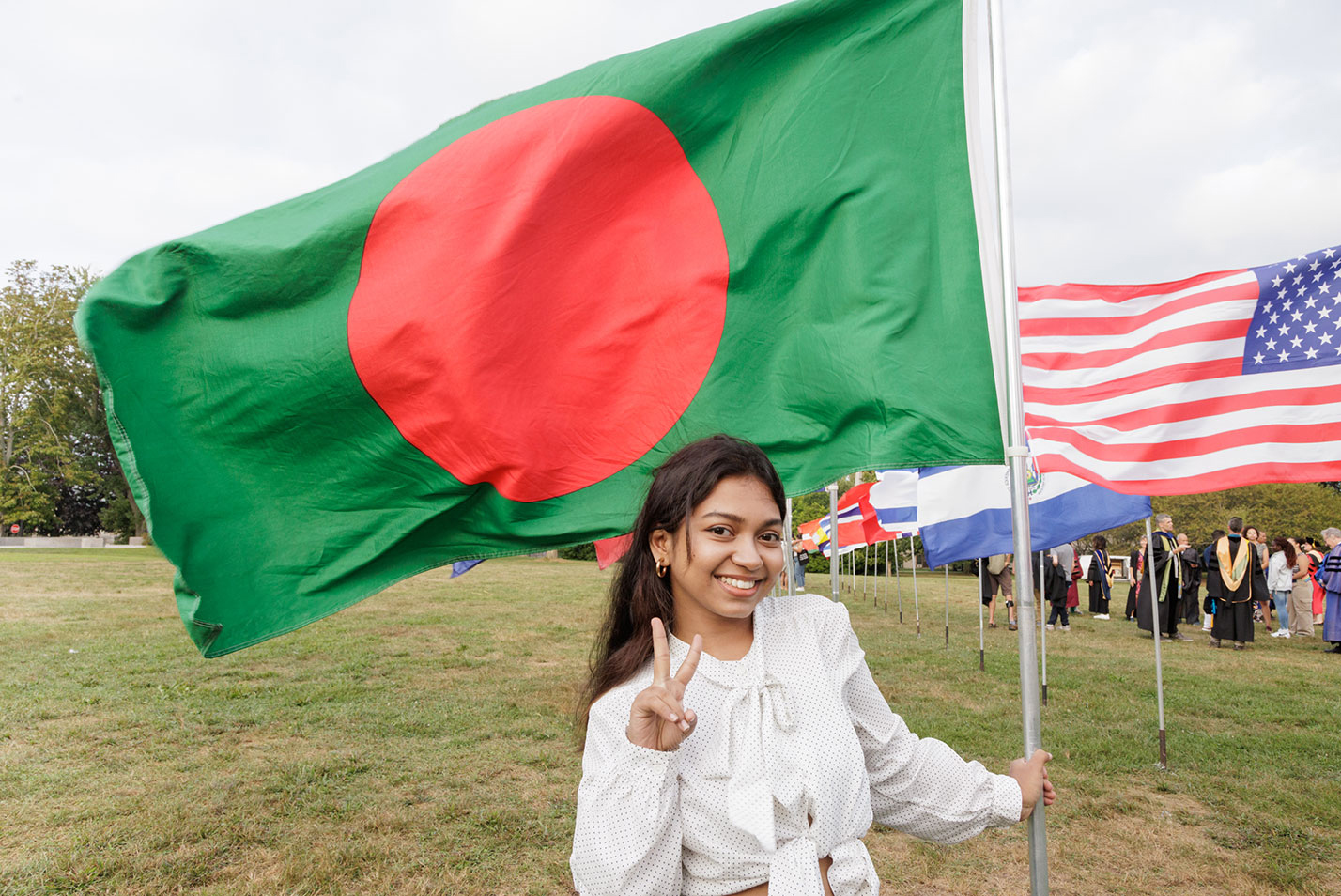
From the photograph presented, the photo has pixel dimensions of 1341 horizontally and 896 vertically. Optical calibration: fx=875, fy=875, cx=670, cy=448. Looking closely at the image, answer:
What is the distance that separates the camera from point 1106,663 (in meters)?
11.6

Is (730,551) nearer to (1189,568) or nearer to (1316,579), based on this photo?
(1189,568)

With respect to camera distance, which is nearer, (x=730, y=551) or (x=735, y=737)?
(x=735, y=737)

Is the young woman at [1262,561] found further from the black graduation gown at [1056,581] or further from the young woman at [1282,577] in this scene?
the black graduation gown at [1056,581]

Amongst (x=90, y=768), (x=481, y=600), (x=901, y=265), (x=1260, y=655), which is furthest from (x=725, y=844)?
(x=481, y=600)

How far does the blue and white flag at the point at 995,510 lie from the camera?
7488mm

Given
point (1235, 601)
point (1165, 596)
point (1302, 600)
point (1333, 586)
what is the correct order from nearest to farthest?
1. point (1333, 586)
2. point (1235, 601)
3. point (1165, 596)
4. point (1302, 600)

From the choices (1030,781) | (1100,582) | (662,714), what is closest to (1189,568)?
(1100,582)

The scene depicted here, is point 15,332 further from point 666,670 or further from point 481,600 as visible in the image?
point 666,670

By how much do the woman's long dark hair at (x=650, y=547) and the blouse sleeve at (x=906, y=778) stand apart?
40 cm

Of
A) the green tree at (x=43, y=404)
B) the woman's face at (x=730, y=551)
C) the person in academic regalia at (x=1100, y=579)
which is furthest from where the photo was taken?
the green tree at (x=43, y=404)

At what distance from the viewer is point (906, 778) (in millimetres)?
2021

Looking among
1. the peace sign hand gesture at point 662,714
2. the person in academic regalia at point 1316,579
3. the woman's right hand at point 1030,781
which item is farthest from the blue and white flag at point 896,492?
the peace sign hand gesture at point 662,714

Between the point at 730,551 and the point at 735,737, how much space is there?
1.33ft

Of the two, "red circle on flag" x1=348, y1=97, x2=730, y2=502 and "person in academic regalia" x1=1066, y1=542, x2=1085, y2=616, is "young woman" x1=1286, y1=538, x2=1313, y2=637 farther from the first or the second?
"red circle on flag" x1=348, y1=97, x2=730, y2=502
